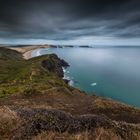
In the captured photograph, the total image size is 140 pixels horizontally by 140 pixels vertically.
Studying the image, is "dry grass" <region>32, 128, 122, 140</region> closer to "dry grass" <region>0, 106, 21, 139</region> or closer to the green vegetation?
"dry grass" <region>0, 106, 21, 139</region>

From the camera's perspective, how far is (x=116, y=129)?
45.3 ft

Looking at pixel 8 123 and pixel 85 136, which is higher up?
pixel 8 123

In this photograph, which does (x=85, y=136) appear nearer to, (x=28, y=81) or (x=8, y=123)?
(x=8, y=123)

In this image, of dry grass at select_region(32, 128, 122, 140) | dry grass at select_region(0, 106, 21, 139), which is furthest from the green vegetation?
dry grass at select_region(32, 128, 122, 140)

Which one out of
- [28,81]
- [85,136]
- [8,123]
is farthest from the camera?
[28,81]

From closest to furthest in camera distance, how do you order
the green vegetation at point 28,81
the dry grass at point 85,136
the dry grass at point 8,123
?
the dry grass at point 85,136 < the dry grass at point 8,123 < the green vegetation at point 28,81

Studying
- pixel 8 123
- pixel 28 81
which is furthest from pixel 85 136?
pixel 28 81

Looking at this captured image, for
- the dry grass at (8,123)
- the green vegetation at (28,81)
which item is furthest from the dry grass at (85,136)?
the green vegetation at (28,81)

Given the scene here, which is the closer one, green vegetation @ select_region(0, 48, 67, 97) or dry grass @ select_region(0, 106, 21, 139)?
dry grass @ select_region(0, 106, 21, 139)

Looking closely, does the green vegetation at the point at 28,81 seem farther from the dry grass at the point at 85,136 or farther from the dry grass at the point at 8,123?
the dry grass at the point at 85,136

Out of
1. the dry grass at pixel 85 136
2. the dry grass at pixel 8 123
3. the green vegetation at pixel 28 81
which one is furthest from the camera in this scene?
the green vegetation at pixel 28 81

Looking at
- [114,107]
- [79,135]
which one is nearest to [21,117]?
[79,135]

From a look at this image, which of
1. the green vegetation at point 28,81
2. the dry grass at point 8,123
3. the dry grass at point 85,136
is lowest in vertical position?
the green vegetation at point 28,81

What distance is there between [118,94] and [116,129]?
253 feet
